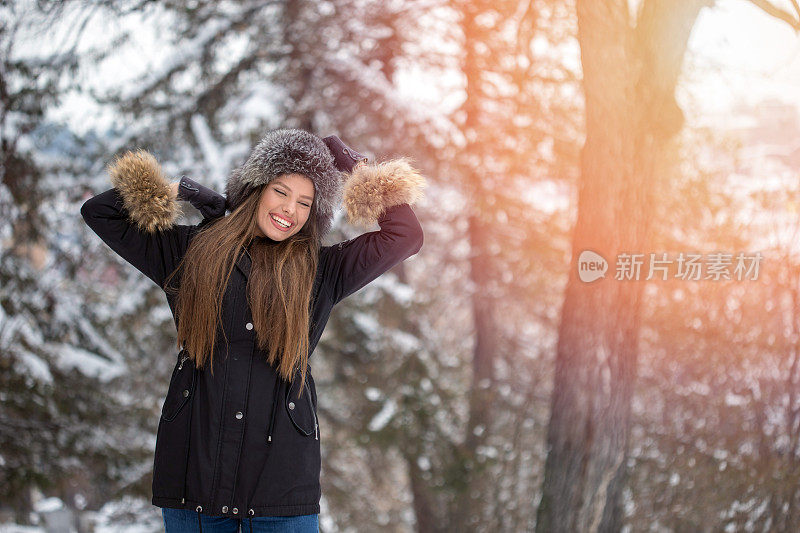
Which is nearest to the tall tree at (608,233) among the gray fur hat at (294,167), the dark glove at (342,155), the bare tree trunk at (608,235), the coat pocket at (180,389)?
the bare tree trunk at (608,235)

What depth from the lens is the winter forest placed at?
4.25 metres

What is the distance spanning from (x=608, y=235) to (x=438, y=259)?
2116 millimetres

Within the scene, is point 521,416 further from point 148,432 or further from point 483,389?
point 148,432

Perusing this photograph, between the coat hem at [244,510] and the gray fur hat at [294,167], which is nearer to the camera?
the coat hem at [244,510]

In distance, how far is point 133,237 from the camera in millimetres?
1879

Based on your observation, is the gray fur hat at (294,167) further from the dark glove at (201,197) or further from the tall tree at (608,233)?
the tall tree at (608,233)

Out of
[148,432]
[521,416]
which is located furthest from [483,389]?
[148,432]

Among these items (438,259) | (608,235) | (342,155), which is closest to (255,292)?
(342,155)

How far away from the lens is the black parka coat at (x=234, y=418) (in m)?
1.76

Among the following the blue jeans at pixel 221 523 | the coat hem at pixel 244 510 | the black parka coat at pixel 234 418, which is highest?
the black parka coat at pixel 234 418

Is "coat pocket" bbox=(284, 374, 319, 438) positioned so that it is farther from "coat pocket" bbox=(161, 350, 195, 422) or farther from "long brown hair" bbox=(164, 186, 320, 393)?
"coat pocket" bbox=(161, 350, 195, 422)

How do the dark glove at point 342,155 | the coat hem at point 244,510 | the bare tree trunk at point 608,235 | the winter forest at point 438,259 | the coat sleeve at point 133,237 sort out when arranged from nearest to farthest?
the coat hem at point 244,510 → the coat sleeve at point 133,237 → the dark glove at point 342,155 → the bare tree trunk at point 608,235 → the winter forest at point 438,259

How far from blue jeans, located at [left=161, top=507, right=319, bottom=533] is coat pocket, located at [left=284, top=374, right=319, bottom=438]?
0.21 meters

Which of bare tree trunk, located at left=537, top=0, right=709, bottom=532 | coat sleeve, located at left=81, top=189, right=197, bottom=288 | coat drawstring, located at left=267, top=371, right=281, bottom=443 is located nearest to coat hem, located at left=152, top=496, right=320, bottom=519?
coat drawstring, located at left=267, top=371, right=281, bottom=443
